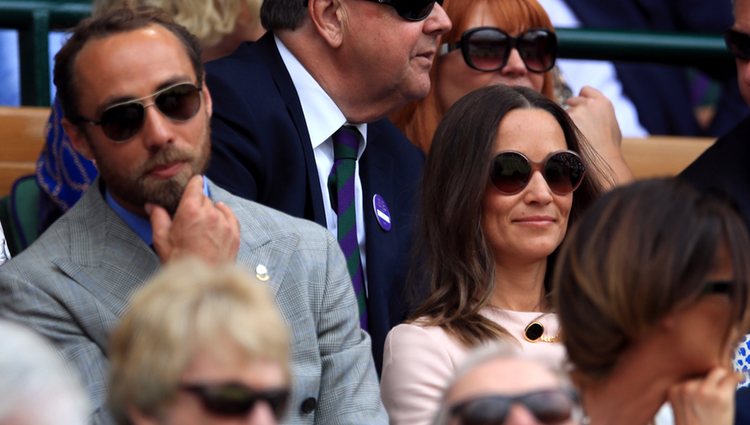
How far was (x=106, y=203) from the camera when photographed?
4000 millimetres

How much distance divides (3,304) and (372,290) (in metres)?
1.20

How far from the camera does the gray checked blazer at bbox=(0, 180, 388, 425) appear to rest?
3.75 metres

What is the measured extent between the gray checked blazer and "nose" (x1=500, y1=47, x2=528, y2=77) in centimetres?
135

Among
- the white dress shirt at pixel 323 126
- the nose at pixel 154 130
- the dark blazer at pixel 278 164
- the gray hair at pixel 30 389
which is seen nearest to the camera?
the gray hair at pixel 30 389

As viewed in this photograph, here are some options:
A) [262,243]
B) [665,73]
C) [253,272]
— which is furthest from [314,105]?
[665,73]

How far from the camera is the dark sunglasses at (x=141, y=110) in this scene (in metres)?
3.91

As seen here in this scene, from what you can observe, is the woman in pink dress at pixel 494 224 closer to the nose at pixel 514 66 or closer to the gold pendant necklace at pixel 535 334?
the gold pendant necklace at pixel 535 334

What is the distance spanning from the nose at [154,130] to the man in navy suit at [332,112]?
0.67 meters

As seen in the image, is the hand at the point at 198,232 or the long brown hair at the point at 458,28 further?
the long brown hair at the point at 458,28

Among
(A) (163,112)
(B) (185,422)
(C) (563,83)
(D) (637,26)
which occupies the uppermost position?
(B) (185,422)

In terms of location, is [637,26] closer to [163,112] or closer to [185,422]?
[163,112]

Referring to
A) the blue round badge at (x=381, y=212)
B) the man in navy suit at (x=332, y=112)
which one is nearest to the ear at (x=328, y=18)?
the man in navy suit at (x=332, y=112)

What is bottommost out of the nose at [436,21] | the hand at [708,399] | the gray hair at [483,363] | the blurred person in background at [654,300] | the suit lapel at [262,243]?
the nose at [436,21]

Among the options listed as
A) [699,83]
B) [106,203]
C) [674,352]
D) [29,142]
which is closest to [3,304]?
[106,203]
